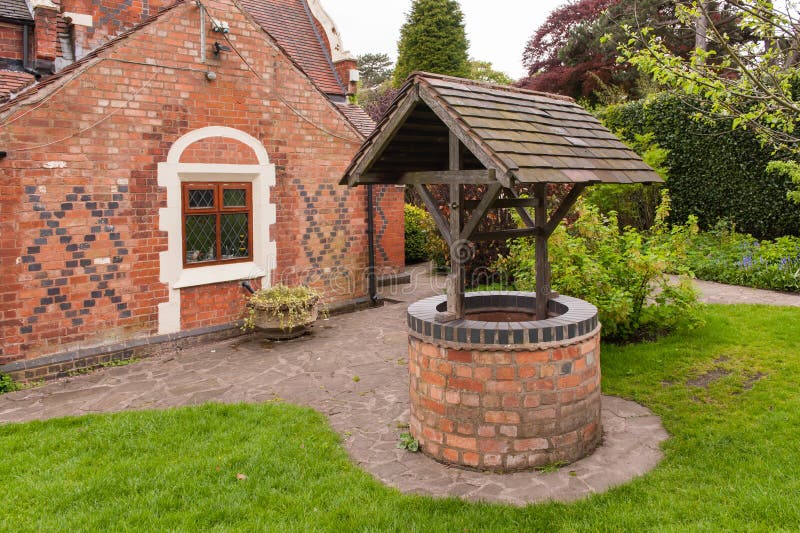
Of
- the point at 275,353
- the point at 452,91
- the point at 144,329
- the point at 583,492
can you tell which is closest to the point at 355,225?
the point at 275,353

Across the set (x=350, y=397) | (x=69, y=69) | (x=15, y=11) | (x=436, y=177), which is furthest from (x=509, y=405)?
(x=15, y=11)

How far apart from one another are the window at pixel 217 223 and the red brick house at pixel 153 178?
0.9 inches

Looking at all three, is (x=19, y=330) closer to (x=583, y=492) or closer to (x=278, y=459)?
(x=278, y=459)

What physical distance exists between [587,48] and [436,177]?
76.0ft

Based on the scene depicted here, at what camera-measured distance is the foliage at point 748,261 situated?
10742 mm

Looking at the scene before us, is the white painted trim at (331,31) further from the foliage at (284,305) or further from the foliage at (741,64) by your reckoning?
the foliage at (741,64)

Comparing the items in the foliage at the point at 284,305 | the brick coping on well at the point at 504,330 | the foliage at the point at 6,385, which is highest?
the brick coping on well at the point at 504,330

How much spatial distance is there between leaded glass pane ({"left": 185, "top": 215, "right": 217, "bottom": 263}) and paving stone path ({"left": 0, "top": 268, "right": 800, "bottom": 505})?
4.87 ft

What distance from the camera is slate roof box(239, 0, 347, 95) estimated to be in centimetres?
1380

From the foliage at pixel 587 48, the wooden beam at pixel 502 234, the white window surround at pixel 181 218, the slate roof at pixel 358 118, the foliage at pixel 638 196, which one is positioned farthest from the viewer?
the foliage at pixel 587 48

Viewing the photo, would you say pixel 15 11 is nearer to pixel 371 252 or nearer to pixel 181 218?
pixel 181 218

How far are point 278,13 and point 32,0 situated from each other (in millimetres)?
6724

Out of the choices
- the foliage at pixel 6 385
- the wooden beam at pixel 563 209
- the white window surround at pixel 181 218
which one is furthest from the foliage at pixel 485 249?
the foliage at pixel 6 385

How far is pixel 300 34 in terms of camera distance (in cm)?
1455
